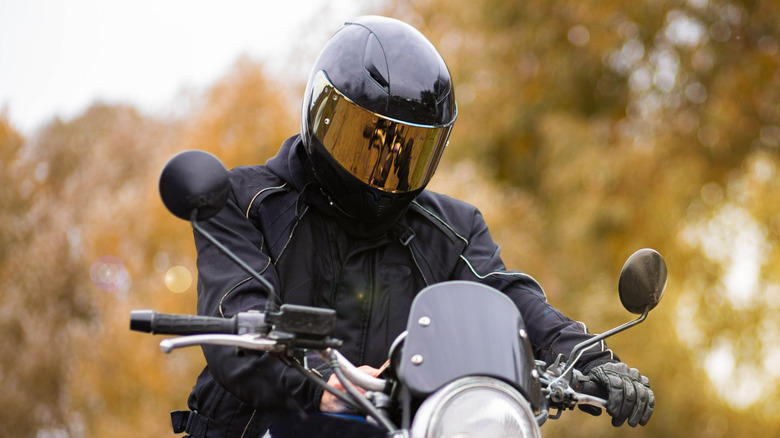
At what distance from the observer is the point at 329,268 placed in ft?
8.97

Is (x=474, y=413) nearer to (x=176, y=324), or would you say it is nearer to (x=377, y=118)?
Result: (x=176, y=324)

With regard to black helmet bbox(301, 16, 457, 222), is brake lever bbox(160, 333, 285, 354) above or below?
below

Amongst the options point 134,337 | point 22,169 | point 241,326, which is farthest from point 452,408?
point 22,169

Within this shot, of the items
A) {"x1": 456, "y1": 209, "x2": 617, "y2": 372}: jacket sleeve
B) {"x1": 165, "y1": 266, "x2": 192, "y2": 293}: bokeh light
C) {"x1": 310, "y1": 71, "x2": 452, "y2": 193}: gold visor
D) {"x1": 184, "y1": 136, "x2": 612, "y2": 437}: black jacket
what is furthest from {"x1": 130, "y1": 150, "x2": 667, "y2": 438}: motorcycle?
{"x1": 165, "y1": 266, "x2": 192, "y2": 293}: bokeh light

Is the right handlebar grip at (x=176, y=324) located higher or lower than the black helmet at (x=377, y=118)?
lower

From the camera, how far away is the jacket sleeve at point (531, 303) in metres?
2.55

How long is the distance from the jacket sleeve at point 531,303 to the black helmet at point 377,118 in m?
0.34

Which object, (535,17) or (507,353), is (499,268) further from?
(535,17)

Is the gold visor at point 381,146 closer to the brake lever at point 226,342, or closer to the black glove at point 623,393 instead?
the black glove at point 623,393

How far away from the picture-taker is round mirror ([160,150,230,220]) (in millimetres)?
1896

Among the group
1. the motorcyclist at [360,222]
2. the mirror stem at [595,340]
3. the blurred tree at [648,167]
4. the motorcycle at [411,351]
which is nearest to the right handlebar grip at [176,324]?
the motorcycle at [411,351]

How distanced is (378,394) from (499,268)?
119 cm

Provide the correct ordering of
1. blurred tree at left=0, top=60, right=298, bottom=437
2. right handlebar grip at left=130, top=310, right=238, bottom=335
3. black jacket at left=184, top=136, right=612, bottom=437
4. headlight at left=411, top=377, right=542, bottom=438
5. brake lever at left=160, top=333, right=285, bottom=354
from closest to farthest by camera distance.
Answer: headlight at left=411, top=377, right=542, bottom=438 → brake lever at left=160, top=333, right=285, bottom=354 → right handlebar grip at left=130, top=310, right=238, bottom=335 → black jacket at left=184, top=136, right=612, bottom=437 → blurred tree at left=0, top=60, right=298, bottom=437

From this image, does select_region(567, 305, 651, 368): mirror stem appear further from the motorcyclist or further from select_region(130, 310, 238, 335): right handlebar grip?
select_region(130, 310, 238, 335): right handlebar grip
